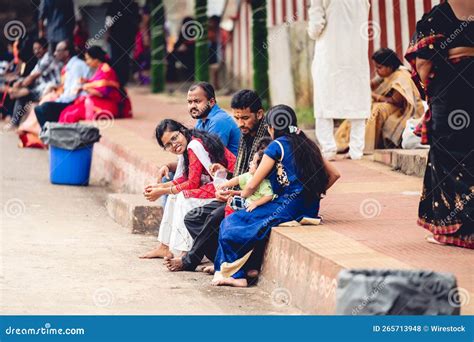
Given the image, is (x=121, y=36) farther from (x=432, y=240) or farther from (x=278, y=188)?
(x=432, y=240)

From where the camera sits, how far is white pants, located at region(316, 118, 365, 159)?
11883mm

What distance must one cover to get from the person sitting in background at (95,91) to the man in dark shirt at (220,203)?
6.86 m

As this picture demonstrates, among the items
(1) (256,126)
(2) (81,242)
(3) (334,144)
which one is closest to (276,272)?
(1) (256,126)

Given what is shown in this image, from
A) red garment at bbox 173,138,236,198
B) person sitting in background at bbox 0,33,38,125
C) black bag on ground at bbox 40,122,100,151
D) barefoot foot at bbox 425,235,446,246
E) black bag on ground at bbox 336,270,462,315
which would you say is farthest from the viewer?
person sitting in background at bbox 0,33,38,125

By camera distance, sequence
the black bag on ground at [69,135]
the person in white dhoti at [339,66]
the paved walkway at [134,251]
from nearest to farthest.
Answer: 1. the paved walkway at [134,251]
2. the person in white dhoti at [339,66]
3. the black bag on ground at [69,135]

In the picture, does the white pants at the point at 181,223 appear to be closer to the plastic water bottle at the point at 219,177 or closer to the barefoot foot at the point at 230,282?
the plastic water bottle at the point at 219,177

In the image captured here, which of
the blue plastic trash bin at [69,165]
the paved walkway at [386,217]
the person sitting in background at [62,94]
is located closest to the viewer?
the paved walkway at [386,217]

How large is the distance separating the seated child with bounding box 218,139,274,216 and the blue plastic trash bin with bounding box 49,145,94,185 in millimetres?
5272

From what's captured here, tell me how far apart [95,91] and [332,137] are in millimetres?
4420

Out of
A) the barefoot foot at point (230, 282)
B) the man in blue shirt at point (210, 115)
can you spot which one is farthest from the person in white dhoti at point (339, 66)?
the barefoot foot at point (230, 282)

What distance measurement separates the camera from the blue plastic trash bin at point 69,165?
13523 mm

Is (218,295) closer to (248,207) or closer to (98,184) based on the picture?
(248,207)

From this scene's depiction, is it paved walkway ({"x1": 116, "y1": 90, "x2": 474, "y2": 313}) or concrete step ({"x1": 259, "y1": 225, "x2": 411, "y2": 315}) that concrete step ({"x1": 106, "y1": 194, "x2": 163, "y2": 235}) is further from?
concrete step ({"x1": 259, "y1": 225, "x2": 411, "y2": 315})

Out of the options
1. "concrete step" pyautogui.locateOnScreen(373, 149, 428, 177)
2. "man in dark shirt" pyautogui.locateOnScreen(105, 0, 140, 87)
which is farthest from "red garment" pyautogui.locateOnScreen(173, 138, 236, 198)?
"man in dark shirt" pyautogui.locateOnScreen(105, 0, 140, 87)
